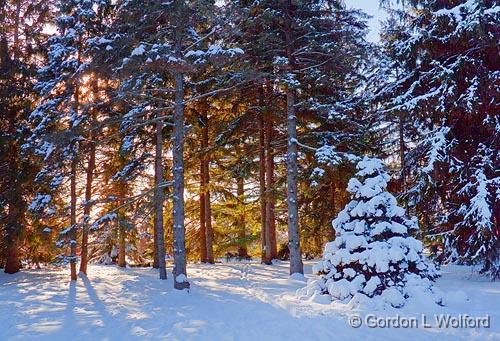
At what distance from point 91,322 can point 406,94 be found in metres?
9.70

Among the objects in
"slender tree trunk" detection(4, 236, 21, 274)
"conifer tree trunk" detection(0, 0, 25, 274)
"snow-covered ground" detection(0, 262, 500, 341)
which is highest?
"conifer tree trunk" detection(0, 0, 25, 274)

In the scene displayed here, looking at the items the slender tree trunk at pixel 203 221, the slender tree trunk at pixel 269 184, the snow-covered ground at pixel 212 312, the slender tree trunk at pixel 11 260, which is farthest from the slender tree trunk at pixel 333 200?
the slender tree trunk at pixel 11 260

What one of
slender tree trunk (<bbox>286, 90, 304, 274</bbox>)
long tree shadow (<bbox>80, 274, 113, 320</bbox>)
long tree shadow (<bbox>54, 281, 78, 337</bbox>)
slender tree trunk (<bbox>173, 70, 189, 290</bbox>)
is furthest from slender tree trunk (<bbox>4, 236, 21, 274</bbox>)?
slender tree trunk (<bbox>286, 90, 304, 274</bbox>)

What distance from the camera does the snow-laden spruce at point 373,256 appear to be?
8.17 meters

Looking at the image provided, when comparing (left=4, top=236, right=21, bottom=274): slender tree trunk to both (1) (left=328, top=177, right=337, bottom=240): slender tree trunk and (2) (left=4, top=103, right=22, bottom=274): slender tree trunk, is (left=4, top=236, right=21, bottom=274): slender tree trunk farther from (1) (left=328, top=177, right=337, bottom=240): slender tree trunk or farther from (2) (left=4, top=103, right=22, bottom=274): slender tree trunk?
(1) (left=328, top=177, right=337, bottom=240): slender tree trunk

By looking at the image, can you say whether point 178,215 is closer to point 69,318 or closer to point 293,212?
point 293,212

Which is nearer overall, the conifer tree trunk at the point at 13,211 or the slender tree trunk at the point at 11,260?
the conifer tree trunk at the point at 13,211

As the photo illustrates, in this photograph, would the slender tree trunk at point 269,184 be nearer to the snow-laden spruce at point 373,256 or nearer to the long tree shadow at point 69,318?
the snow-laden spruce at point 373,256

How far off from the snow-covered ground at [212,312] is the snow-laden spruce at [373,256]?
1.37 ft

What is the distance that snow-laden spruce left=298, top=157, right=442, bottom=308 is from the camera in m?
8.17

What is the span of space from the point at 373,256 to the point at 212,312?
11.1 feet

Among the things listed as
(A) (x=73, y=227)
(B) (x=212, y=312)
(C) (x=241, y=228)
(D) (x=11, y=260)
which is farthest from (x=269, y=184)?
(D) (x=11, y=260)

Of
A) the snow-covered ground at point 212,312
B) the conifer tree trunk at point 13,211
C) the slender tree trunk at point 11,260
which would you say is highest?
the conifer tree trunk at point 13,211

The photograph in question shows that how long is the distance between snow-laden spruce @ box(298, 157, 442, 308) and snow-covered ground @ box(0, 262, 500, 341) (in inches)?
16.4
